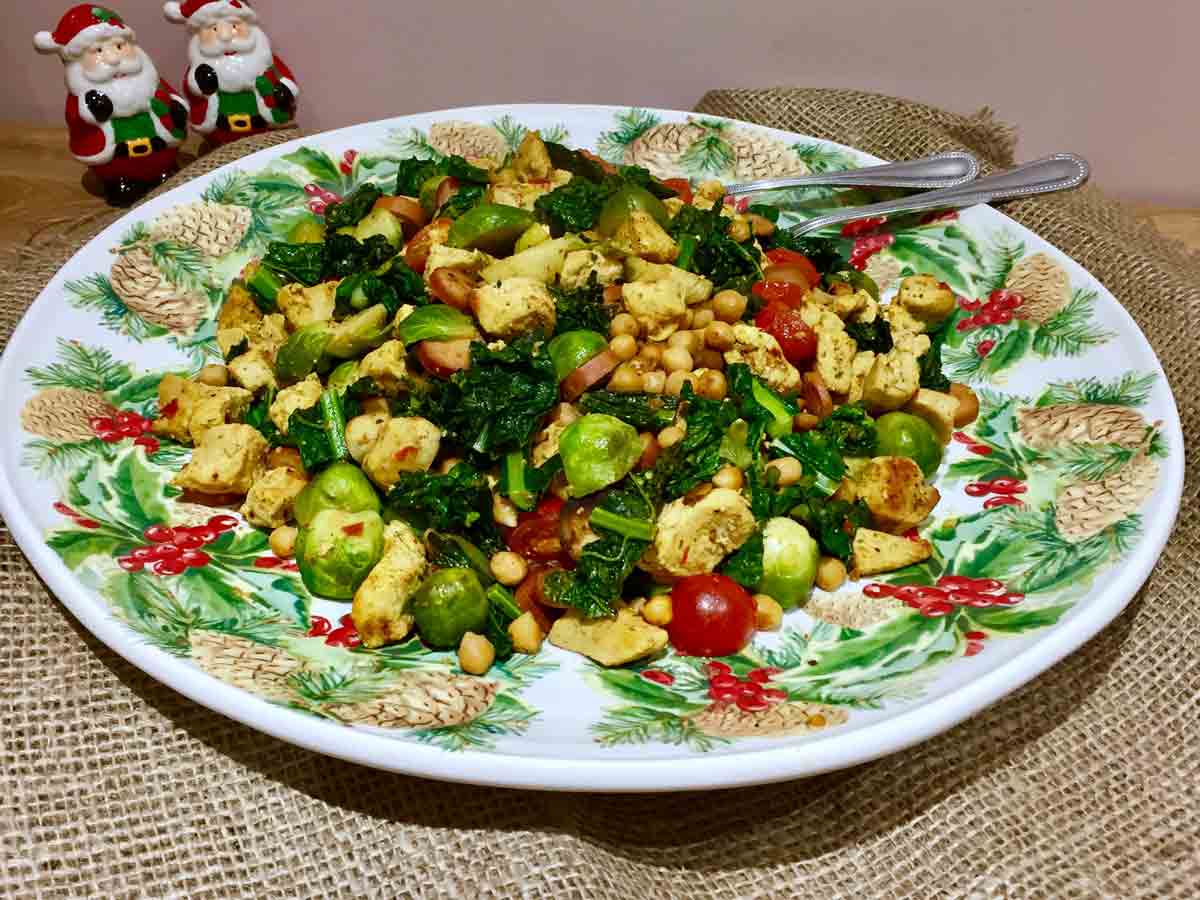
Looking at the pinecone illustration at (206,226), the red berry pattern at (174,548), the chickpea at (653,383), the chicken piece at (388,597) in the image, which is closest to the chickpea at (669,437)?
the chickpea at (653,383)

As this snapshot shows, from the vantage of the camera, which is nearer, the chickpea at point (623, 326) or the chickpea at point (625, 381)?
the chickpea at point (625, 381)

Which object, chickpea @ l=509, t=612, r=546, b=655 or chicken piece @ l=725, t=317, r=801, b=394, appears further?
chicken piece @ l=725, t=317, r=801, b=394

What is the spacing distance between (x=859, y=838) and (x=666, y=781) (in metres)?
0.85

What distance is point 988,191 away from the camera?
16.8 feet

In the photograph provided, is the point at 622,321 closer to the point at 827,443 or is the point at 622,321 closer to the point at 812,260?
the point at 827,443

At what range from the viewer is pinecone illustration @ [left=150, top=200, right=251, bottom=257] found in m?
4.73

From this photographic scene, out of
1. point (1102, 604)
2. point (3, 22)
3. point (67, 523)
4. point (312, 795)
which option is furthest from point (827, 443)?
point (3, 22)

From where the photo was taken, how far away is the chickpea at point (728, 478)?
3.56m

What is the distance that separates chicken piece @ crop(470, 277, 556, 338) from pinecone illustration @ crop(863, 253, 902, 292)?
1865 millimetres

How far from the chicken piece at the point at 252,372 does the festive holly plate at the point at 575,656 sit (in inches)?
13.1

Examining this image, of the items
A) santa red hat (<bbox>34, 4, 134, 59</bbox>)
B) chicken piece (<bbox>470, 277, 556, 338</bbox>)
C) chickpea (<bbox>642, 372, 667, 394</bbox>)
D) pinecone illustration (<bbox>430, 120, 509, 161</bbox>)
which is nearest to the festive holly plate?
pinecone illustration (<bbox>430, 120, 509, 161</bbox>)

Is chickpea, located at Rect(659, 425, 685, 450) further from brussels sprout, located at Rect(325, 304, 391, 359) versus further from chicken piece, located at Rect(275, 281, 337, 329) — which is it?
chicken piece, located at Rect(275, 281, 337, 329)

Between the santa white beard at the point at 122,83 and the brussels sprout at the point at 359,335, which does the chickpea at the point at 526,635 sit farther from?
the santa white beard at the point at 122,83

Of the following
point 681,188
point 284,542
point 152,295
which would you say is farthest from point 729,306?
point 152,295
